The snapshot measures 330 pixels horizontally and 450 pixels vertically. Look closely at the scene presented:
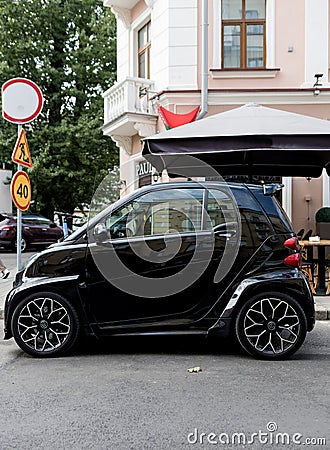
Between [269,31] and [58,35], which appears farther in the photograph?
[58,35]

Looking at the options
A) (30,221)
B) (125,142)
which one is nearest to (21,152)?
(125,142)

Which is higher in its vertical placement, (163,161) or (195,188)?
(163,161)

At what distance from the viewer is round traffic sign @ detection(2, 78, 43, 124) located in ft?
28.9

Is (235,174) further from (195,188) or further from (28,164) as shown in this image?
(195,188)

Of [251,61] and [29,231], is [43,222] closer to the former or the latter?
[29,231]

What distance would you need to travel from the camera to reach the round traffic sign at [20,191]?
28.2ft

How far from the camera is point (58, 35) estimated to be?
89.8 feet

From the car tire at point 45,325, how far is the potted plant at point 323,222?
8.28 metres

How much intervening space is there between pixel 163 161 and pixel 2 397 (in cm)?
585

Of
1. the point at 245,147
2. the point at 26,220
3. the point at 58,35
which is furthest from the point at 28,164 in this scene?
the point at 58,35

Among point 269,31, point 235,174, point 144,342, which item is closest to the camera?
point 144,342

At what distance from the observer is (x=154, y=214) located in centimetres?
624

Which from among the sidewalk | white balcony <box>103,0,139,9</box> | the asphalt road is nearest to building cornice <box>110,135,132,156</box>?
white balcony <box>103,0,139,9</box>

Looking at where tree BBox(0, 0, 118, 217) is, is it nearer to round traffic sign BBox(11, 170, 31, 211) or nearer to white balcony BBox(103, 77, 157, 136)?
white balcony BBox(103, 77, 157, 136)
